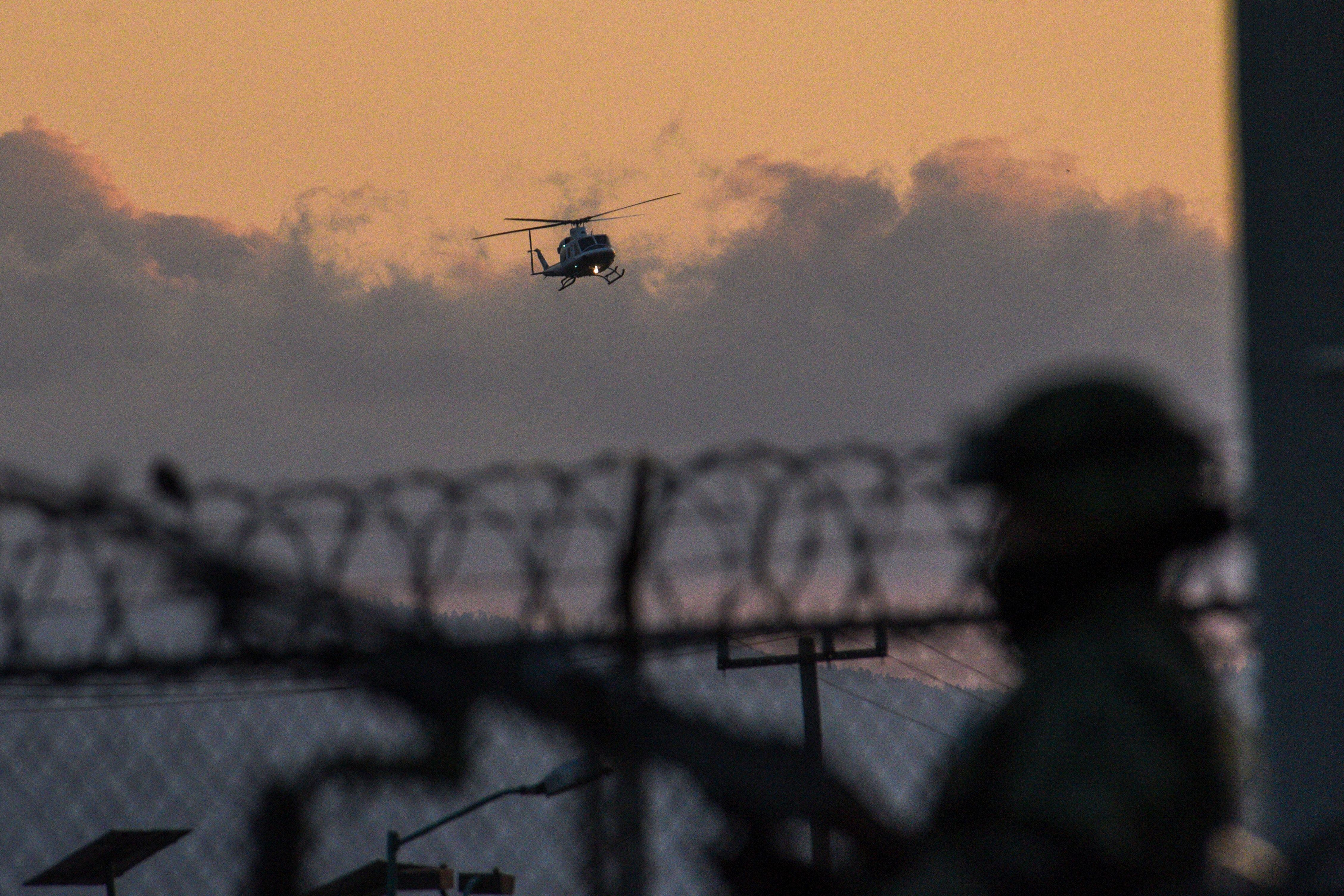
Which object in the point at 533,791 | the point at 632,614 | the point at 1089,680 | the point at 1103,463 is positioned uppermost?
the point at 1103,463

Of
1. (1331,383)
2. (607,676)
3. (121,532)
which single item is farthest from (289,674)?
(1331,383)

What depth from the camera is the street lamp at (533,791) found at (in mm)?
5688

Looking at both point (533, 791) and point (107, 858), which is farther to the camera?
point (107, 858)

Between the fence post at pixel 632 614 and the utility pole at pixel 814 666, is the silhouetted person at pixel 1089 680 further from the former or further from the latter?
the fence post at pixel 632 614

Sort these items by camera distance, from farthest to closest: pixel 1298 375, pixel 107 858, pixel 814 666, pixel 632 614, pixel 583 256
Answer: pixel 583 256 → pixel 814 666 → pixel 107 858 → pixel 632 614 → pixel 1298 375

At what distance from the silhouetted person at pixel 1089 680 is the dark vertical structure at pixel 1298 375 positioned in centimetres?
162

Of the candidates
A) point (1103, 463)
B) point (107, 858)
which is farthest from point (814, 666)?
point (1103, 463)

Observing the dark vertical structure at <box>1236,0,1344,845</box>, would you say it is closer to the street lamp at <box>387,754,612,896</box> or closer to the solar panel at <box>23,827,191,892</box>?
the street lamp at <box>387,754,612,896</box>

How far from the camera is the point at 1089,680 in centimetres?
189

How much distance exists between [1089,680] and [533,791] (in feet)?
18.3

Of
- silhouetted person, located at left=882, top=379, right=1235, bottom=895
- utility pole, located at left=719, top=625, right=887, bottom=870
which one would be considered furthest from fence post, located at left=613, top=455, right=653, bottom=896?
silhouetted person, located at left=882, top=379, right=1235, bottom=895

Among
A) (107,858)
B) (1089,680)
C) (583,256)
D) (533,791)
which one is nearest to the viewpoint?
(1089,680)

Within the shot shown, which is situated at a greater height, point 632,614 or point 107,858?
point 632,614

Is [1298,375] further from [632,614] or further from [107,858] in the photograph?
[107,858]
